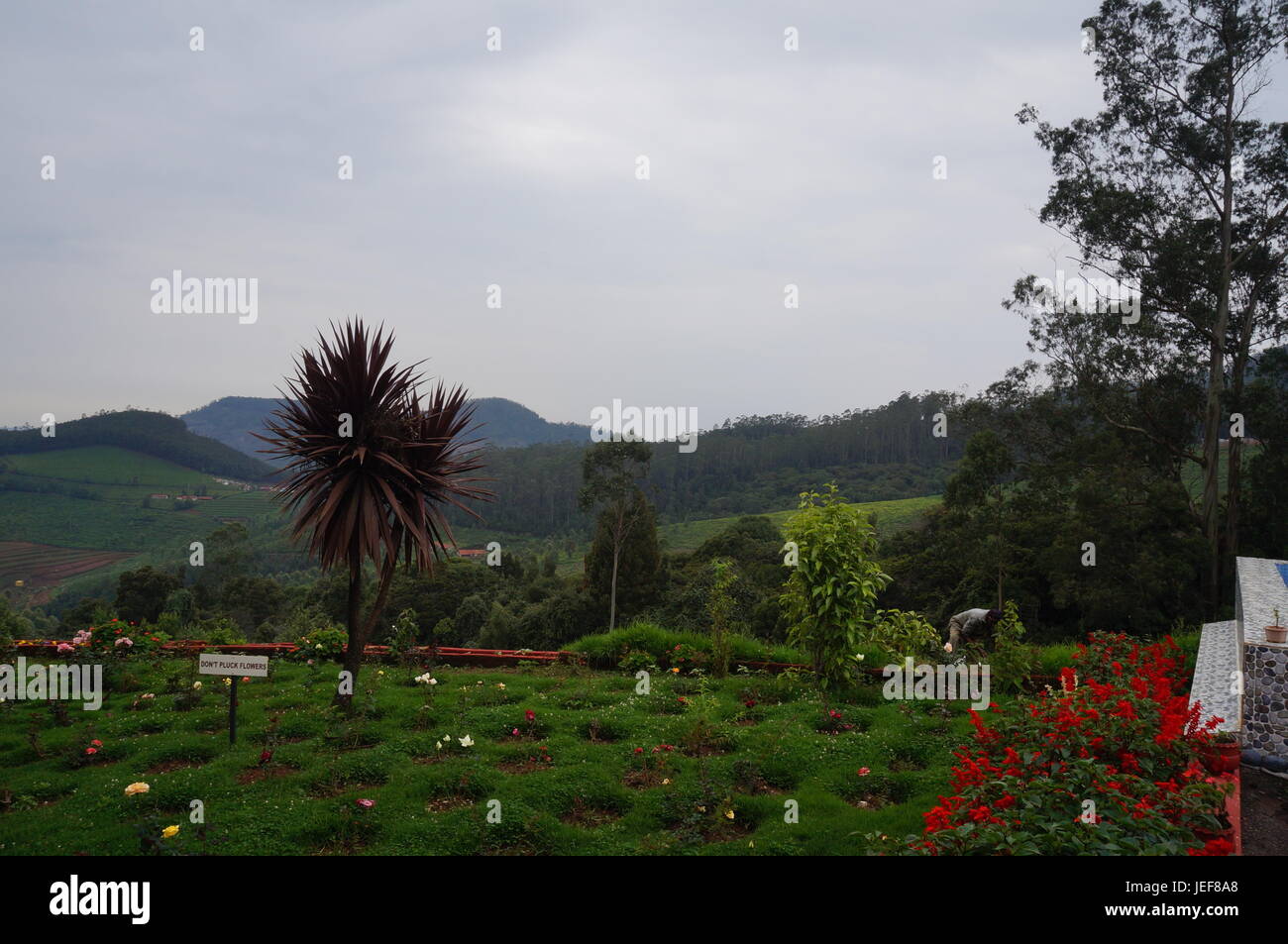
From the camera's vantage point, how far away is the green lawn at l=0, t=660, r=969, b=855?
473 cm

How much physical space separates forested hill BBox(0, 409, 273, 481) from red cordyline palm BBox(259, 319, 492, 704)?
90.6 meters

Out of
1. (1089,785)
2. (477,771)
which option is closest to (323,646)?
(477,771)

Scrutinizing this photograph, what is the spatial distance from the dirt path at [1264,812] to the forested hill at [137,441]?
95.7 m

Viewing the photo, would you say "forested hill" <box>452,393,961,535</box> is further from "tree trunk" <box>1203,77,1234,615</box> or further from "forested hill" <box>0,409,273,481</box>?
"tree trunk" <box>1203,77,1234,615</box>

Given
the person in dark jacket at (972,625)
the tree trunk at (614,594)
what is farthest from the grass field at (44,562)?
the person in dark jacket at (972,625)

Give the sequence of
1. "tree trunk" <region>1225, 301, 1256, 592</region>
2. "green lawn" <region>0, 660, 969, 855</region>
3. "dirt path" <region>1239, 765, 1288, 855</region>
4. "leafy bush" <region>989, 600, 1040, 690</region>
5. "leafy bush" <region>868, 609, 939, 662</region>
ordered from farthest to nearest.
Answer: "tree trunk" <region>1225, 301, 1256, 592</region> < "leafy bush" <region>868, 609, 939, 662</region> < "leafy bush" <region>989, 600, 1040, 690</region> < "green lawn" <region>0, 660, 969, 855</region> < "dirt path" <region>1239, 765, 1288, 855</region>

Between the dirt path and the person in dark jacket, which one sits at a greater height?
the person in dark jacket

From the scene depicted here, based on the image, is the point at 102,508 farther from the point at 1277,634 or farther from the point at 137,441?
the point at 1277,634

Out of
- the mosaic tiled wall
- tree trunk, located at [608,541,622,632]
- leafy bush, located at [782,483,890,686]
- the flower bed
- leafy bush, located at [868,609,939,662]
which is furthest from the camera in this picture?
tree trunk, located at [608,541,622,632]

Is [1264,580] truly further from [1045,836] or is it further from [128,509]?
[128,509]

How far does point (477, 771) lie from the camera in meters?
5.64

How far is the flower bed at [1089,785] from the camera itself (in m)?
3.48

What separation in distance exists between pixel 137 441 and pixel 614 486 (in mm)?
79630

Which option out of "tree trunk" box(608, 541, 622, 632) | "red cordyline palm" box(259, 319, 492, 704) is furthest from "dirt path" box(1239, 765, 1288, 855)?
"tree trunk" box(608, 541, 622, 632)
